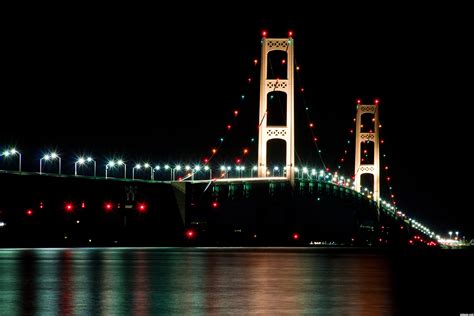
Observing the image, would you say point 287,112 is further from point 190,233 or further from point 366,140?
point 366,140

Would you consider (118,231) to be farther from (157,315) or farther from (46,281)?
(157,315)

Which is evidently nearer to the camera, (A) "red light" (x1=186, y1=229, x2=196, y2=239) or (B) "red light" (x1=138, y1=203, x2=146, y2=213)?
(B) "red light" (x1=138, y1=203, x2=146, y2=213)

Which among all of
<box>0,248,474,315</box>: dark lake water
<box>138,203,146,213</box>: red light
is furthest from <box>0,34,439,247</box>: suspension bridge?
<box>0,248,474,315</box>: dark lake water

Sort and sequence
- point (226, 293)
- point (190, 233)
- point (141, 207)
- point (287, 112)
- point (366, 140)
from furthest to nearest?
point (366, 140)
point (190, 233)
point (141, 207)
point (287, 112)
point (226, 293)

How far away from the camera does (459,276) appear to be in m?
24.6

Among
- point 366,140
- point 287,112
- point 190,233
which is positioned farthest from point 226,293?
point 366,140

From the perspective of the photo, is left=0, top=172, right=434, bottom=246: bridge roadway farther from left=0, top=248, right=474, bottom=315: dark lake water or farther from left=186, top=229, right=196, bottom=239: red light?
left=0, top=248, right=474, bottom=315: dark lake water

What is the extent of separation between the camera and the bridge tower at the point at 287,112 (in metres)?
67.1

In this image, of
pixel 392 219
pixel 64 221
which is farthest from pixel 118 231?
pixel 392 219

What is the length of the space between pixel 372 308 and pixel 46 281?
7521 mm

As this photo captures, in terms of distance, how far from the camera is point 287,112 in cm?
6844

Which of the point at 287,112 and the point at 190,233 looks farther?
the point at 190,233

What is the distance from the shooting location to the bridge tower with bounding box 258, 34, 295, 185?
220 ft

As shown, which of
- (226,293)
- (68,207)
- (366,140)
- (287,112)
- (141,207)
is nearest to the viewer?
(226,293)
